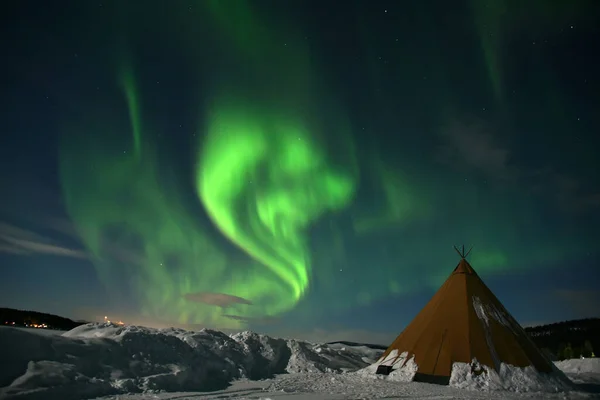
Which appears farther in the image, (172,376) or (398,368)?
(398,368)

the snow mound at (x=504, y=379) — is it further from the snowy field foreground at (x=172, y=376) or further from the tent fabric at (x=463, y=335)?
the tent fabric at (x=463, y=335)

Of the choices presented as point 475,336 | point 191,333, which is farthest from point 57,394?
point 475,336

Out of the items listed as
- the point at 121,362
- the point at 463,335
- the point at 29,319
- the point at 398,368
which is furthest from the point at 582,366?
the point at 29,319

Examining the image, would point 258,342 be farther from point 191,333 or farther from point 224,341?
point 191,333

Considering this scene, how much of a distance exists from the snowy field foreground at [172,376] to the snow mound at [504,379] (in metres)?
0.04

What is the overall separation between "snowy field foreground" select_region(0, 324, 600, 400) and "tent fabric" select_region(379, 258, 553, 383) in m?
0.83

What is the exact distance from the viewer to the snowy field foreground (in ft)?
36.7

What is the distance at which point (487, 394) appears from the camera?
14.8 m

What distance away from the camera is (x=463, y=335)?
1842 centimetres

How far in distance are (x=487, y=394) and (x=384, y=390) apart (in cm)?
403

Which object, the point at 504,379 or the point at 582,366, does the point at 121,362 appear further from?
the point at 582,366

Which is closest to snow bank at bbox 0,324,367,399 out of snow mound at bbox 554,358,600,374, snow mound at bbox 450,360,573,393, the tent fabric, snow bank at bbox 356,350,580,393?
the tent fabric

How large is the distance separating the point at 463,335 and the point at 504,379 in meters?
2.56

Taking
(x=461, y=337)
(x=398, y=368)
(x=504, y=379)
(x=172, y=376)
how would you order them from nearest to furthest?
(x=172, y=376)
(x=504, y=379)
(x=461, y=337)
(x=398, y=368)
